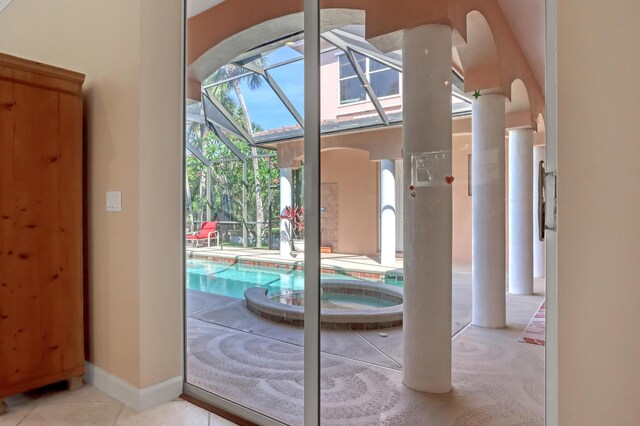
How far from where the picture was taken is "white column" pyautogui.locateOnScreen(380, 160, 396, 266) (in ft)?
12.2

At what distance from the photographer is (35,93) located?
2.22 m

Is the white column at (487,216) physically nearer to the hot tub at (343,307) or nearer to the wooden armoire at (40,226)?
the hot tub at (343,307)

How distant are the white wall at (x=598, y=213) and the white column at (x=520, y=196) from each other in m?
3.25

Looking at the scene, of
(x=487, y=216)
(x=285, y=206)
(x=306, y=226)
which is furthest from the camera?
(x=487, y=216)

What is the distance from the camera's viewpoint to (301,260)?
6.80 ft

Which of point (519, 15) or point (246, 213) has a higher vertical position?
point (519, 15)

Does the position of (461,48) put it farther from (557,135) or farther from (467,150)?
(557,135)

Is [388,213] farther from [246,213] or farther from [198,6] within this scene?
[198,6]

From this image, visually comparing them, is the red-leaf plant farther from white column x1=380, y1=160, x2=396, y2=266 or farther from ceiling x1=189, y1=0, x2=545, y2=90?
ceiling x1=189, y1=0, x2=545, y2=90

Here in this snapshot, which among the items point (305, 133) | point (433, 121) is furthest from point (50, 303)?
point (433, 121)

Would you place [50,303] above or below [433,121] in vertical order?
below

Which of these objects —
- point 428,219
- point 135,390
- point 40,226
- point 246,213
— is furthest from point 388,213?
point 40,226

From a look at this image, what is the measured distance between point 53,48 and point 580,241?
352cm

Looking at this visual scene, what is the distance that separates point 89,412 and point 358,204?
4245 mm
